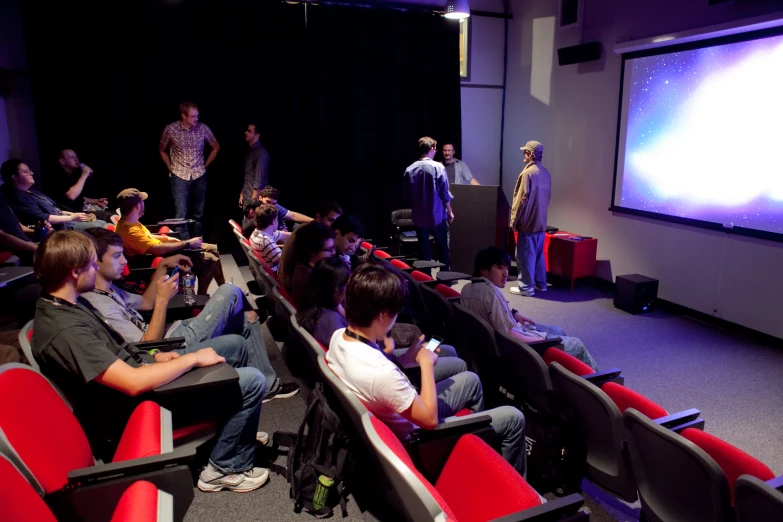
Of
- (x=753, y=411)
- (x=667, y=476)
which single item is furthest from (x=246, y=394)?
(x=753, y=411)

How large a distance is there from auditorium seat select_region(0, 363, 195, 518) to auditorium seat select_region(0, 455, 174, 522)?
14 centimetres

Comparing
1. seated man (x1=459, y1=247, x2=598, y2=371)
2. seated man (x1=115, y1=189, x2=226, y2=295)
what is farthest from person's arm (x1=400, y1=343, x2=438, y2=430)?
seated man (x1=115, y1=189, x2=226, y2=295)

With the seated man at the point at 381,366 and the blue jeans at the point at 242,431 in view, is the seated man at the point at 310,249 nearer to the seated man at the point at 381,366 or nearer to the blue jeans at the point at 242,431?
the blue jeans at the point at 242,431

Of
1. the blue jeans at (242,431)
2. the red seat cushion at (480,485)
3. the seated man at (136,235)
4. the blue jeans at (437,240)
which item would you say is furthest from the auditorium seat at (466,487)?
the blue jeans at (437,240)

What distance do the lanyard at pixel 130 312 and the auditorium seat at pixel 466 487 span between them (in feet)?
5.40

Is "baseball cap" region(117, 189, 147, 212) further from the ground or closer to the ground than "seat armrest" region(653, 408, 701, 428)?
further from the ground

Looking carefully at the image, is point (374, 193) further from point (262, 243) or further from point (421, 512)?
point (421, 512)

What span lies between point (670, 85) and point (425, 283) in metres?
3.50

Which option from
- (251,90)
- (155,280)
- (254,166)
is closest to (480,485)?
(155,280)

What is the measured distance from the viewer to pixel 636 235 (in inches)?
229

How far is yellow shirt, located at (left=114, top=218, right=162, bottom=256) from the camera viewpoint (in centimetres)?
425

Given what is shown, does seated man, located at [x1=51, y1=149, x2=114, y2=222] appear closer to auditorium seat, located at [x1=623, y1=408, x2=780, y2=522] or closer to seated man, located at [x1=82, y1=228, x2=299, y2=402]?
seated man, located at [x1=82, y1=228, x2=299, y2=402]

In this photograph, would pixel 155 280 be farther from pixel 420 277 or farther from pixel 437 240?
pixel 437 240

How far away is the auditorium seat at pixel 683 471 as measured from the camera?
1.55m
